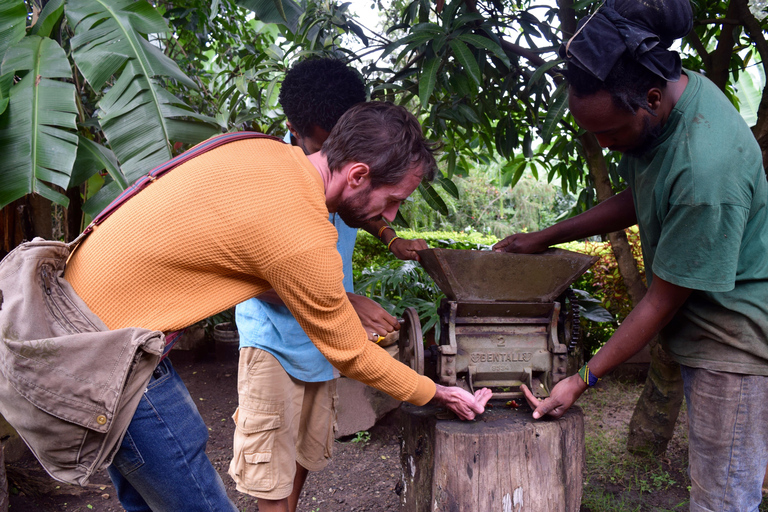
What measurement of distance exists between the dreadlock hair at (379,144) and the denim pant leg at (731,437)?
1096 mm

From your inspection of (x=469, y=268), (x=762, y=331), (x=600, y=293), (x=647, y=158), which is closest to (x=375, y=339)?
(x=469, y=268)

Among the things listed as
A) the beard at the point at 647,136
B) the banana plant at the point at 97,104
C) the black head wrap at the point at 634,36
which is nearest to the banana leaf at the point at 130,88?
the banana plant at the point at 97,104

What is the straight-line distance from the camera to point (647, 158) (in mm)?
1529

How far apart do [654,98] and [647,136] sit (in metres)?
0.10

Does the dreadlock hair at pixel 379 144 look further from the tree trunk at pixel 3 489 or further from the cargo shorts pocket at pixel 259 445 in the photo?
the tree trunk at pixel 3 489

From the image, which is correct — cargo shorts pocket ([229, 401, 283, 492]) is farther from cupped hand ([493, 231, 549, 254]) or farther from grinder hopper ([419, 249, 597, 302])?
cupped hand ([493, 231, 549, 254])

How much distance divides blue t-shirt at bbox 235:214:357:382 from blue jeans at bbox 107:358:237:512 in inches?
19.7

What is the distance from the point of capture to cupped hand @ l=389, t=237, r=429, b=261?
6.79ft

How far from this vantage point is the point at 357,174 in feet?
4.52

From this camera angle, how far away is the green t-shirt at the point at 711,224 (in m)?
1.30

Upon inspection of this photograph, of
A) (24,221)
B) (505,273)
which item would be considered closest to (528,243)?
(505,273)

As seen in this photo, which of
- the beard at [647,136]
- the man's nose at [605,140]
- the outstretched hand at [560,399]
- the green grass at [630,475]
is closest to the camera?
the beard at [647,136]

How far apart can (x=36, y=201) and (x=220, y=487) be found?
8.49 ft

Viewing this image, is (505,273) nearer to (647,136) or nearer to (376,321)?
(376,321)
